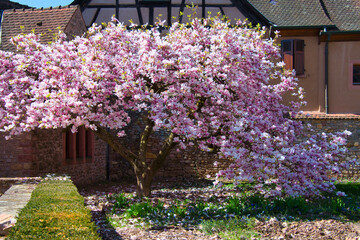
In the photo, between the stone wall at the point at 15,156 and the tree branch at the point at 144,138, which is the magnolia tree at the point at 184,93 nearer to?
the tree branch at the point at 144,138

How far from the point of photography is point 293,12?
19328mm

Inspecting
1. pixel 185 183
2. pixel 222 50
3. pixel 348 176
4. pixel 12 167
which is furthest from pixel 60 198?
pixel 348 176

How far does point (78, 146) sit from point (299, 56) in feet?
30.7

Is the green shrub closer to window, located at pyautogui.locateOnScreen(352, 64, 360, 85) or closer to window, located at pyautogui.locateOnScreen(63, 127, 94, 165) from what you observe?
window, located at pyautogui.locateOnScreen(63, 127, 94, 165)

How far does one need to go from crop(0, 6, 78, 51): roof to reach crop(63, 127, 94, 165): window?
3.23 metres

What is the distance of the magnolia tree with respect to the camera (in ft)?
29.7

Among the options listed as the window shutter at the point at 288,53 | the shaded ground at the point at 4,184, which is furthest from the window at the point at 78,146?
the window shutter at the point at 288,53

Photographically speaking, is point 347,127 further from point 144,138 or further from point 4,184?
point 4,184

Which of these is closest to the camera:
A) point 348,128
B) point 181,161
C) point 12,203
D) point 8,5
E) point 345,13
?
point 12,203

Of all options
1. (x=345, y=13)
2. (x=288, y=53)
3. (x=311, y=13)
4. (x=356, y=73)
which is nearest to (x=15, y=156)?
(x=288, y=53)

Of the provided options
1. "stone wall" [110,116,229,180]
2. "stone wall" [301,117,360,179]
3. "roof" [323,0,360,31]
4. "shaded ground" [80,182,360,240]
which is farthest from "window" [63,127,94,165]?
"roof" [323,0,360,31]

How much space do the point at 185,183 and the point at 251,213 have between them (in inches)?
296

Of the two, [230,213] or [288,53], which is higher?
[288,53]

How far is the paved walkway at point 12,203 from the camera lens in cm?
562
